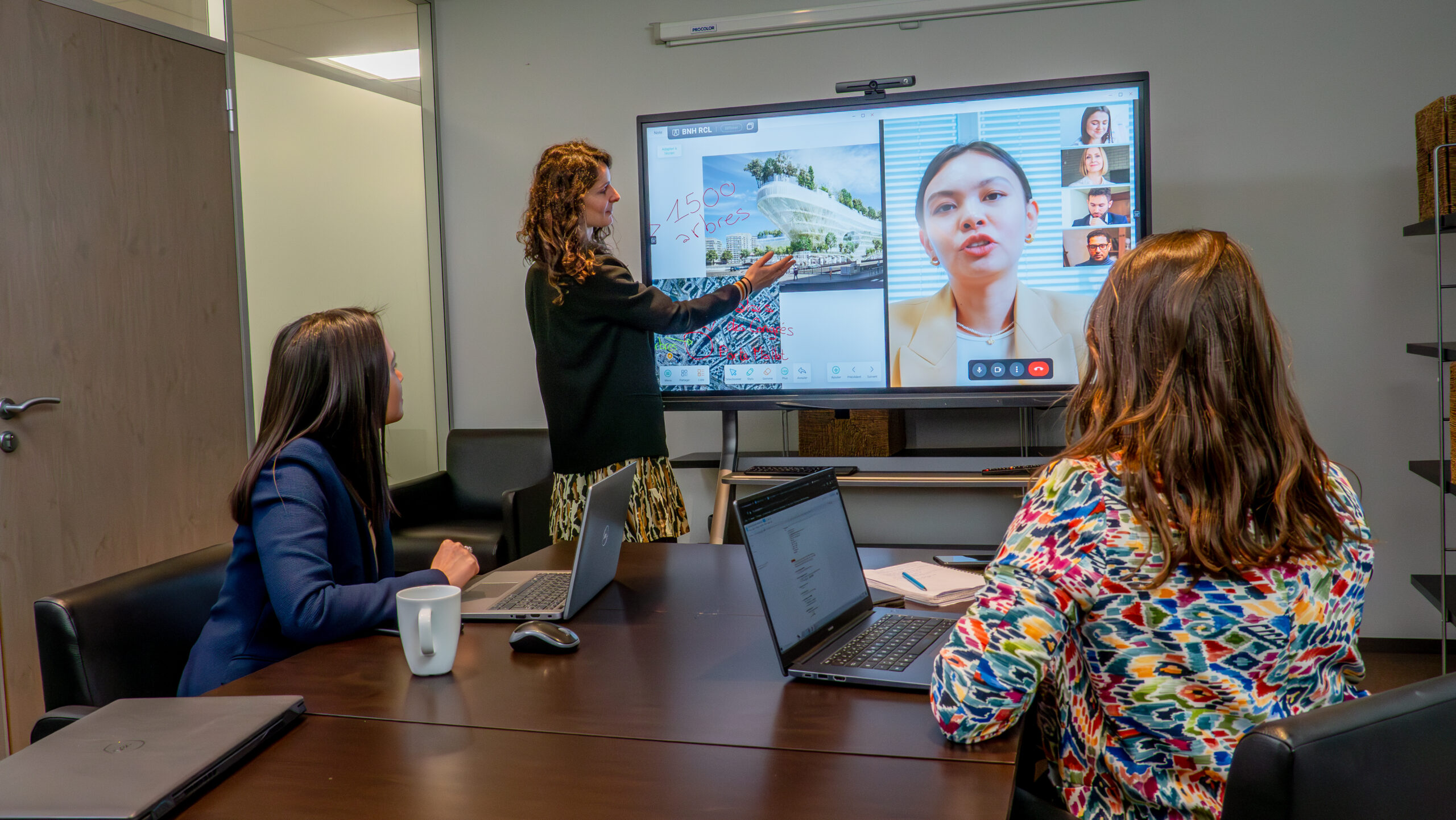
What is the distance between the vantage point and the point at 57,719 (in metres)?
1.36

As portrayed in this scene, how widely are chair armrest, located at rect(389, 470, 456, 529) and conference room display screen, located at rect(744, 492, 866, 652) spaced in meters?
2.51

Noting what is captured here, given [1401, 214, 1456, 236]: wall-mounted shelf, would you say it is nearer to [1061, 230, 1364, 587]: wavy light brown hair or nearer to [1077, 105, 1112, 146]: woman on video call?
[1077, 105, 1112, 146]: woman on video call

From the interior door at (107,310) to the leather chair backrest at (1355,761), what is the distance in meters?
2.98

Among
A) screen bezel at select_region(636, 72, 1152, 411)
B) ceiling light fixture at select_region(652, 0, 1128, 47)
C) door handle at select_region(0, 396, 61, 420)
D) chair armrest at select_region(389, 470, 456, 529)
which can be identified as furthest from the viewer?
chair armrest at select_region(389, 470, 456, 529)

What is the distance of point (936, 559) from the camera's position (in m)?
1.99

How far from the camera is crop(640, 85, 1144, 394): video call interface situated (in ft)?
10.3

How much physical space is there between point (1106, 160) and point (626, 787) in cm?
276

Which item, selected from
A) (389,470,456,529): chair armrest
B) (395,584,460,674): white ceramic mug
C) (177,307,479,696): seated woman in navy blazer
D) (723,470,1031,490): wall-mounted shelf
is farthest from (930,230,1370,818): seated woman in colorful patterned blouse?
(389,470,456,529): chair armrest

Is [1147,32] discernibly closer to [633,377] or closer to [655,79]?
[655,79]

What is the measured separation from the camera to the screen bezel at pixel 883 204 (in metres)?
3.09

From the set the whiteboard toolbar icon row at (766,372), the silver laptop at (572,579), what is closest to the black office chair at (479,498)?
the whiteboard toolbar icon row at (766,372)

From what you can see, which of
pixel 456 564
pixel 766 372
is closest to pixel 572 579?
pixel 456 564

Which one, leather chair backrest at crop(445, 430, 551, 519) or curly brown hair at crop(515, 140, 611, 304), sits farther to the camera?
leather chair backrest at crop(445, 430, 551, 519)

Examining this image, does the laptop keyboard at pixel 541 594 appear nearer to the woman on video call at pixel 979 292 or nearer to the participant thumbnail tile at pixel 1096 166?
the woman on video call at pixel 979 292
